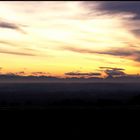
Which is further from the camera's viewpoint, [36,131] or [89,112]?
[89,112]

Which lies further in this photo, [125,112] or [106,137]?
[125,112]

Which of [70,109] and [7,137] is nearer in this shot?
[7,137]

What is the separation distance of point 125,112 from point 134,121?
0.99ft

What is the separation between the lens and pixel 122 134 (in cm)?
661

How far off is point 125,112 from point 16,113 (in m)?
1.71

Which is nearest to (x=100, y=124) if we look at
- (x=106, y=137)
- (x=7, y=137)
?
(x=106, y=137)

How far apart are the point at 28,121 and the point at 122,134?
1.46m

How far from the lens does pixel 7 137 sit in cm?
653

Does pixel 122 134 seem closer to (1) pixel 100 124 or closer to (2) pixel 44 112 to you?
(1) pixel 100 124

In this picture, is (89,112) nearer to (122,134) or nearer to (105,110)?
(105,110)

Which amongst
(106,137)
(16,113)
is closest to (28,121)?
(16,113)

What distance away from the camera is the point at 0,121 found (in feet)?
22.6

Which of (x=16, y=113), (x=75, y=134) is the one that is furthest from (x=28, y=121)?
(x=75, y=134)

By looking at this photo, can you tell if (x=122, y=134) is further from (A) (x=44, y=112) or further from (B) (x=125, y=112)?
(A) (x=44, y=112)
